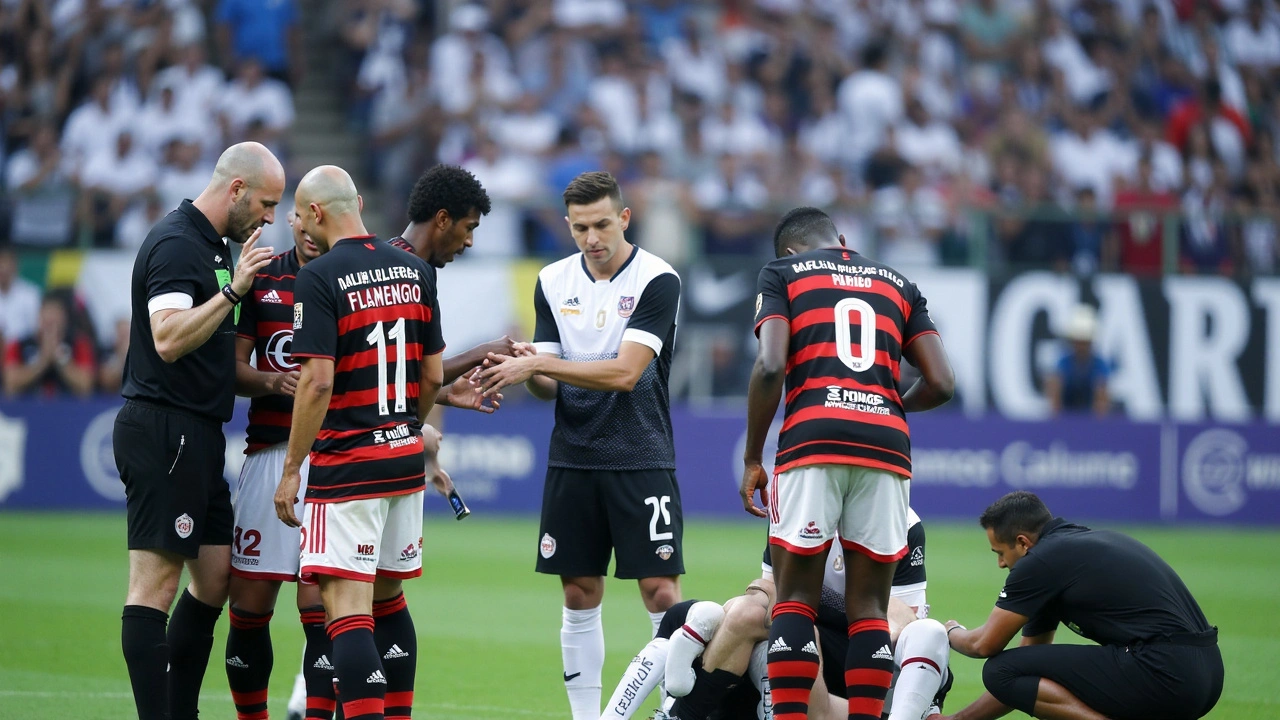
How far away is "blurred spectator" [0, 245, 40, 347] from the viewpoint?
1608 centimetres

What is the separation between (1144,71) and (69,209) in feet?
51.2

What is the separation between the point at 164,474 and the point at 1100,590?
4.23 metres

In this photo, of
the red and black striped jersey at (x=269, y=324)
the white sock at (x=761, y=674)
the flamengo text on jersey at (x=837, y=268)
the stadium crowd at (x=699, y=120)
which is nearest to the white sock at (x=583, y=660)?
the white sock at (x=761, y=674)

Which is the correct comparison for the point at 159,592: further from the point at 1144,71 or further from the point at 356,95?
the point at 1144,71

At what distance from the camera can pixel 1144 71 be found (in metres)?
21.9

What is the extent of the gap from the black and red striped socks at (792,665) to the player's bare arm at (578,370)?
1479 mm

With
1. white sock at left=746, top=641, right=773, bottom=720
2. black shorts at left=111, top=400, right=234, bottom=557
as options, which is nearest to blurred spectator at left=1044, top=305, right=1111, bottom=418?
white sock at left=746, top=641, right=773, bottom=720

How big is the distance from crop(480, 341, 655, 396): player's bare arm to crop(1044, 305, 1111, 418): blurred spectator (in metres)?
11.8

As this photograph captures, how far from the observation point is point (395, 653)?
6301 mm

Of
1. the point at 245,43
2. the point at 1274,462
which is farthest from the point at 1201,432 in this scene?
the point at 245,43

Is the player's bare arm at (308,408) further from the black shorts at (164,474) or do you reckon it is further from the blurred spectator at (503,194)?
the blurred spectator at (503,194)

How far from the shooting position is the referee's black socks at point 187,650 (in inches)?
258

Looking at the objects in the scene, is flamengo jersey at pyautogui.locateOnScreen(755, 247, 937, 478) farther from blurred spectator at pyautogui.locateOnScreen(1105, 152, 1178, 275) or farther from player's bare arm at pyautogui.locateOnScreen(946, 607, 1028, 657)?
blurred spectator at pyautogui.locateOnScreen(1105, 152, 1178, 275)

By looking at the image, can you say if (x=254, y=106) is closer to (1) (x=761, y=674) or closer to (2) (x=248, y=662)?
(2) (x=248, y=662)
